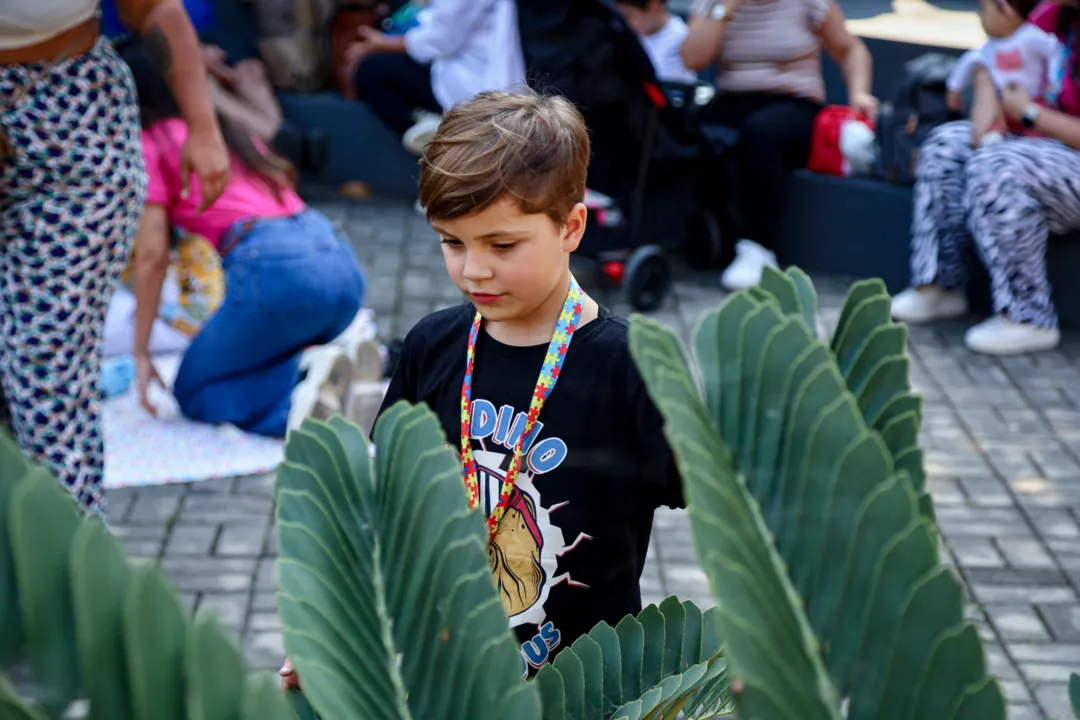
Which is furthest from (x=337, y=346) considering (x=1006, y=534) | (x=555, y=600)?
(x=555, y=600)

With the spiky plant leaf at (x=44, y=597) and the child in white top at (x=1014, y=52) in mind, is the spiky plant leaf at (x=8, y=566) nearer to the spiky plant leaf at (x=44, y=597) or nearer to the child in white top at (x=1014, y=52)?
the spiky plant leaf at (x=44, y=597)

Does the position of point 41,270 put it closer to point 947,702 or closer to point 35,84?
point 35,84

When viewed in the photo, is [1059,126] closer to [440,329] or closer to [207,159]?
[207,159]

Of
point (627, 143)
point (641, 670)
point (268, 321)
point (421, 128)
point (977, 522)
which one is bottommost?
point (977, 522)

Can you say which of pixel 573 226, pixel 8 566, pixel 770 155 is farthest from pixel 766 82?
pixel 8 566

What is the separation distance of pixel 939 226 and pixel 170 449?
10.6 ft

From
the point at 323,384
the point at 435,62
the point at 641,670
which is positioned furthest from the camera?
the point at 435,62

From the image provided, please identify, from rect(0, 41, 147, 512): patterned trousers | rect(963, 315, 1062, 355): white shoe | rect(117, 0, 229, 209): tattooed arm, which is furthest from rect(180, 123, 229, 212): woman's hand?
rect(963, 315, 1062, 355): white shoe

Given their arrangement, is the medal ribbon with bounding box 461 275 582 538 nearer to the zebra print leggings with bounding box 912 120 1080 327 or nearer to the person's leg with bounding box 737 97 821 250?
the zebra print leggings with bounding box 912 120 1080 327

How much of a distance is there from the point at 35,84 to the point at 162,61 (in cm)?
52

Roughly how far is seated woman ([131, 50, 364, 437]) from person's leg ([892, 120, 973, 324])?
2484 millimetres

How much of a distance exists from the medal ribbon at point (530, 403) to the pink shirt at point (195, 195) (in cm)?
268

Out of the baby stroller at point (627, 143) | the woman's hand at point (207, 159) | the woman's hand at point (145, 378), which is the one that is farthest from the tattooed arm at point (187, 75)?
the baby stroller at point (627, 143)

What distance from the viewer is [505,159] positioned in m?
1.72
